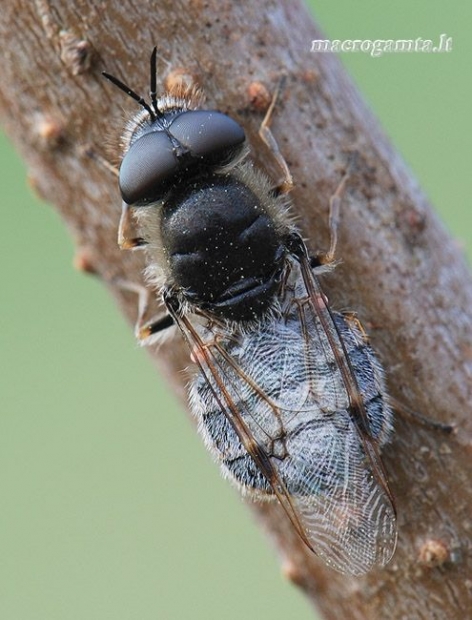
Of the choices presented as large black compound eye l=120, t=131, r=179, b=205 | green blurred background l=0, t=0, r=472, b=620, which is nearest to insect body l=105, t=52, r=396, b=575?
large black compound eye l=120, t=131, r=179, b=205

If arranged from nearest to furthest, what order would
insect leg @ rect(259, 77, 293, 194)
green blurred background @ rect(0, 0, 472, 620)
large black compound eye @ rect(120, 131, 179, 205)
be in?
1. insect leg @ rect(259, 77, 293, 194)
2. large black compound eye @ rect(120, 131, 179, 205)
3. green blurred background @ rect(0, 0, 472, 620)

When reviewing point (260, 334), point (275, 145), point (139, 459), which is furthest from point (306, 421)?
point (139, 459)

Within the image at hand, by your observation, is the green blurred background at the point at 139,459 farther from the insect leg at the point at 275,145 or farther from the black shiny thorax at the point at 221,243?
the insect leg at the point at 275,145

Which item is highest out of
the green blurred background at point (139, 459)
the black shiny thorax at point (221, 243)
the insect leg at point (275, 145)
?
the insect leg at point (275, 145)

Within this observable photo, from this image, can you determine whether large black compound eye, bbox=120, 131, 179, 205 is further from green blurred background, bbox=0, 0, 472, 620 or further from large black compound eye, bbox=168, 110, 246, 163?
green blurred background, bbox=0, 0, 472, 620

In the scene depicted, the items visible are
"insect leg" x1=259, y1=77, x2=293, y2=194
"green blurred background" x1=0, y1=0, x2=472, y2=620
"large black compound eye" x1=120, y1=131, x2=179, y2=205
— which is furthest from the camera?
"green blurred background" x1=0, y1=0, x2=472, y2=620

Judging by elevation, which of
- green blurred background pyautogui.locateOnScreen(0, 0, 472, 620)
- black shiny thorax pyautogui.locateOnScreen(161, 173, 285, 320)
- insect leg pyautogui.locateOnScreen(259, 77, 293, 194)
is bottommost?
green blurred background pyautogui.locateOnScreen(0, 0, 472, 620)

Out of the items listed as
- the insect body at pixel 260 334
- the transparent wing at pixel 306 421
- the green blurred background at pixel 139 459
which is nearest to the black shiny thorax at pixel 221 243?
the insect body at pixel 260 334
